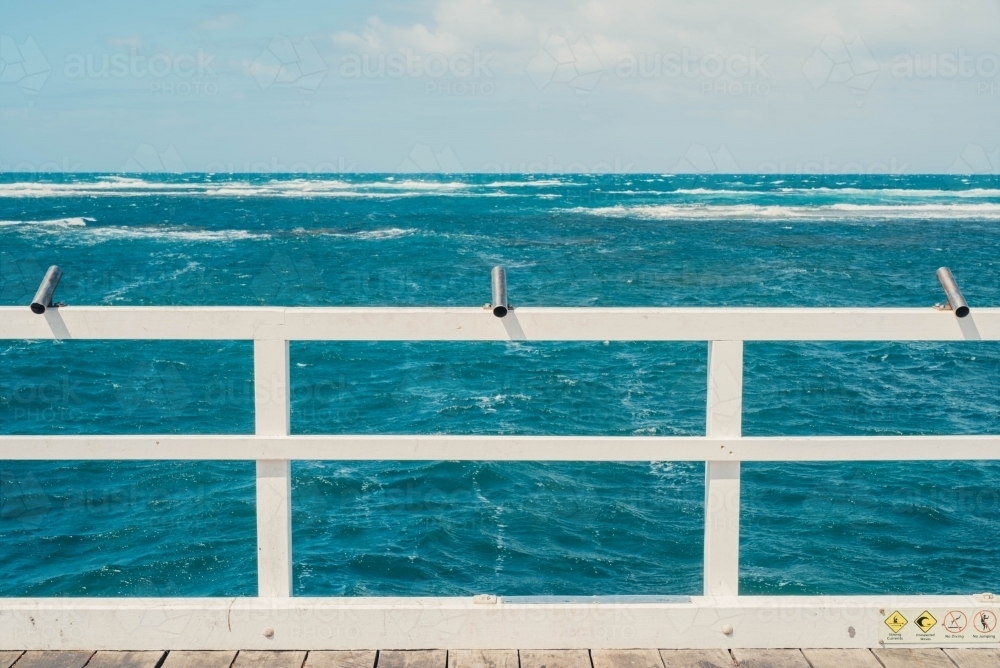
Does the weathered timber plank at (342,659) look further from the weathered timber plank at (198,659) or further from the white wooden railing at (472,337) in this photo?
the white wooden railing at (472,337)

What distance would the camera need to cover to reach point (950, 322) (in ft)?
9.07

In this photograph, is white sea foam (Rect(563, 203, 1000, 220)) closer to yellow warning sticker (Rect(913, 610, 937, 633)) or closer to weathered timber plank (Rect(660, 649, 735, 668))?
yellow warning sticker (Rect(913, 610, 937, 633))

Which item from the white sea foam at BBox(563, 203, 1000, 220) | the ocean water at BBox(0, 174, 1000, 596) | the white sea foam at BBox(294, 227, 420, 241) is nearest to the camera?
the ocean water at BBox(0, 174, 1000, 596)

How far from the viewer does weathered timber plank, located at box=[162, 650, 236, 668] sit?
2744 mm

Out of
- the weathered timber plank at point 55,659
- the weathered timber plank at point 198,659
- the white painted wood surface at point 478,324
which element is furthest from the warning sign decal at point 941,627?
the weathered timber plank at point 55,659

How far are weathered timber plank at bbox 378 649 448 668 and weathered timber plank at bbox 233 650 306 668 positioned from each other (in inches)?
9.3

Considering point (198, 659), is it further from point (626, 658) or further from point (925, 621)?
point (925, 621)

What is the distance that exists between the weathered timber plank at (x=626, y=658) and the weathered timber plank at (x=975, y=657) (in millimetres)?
853

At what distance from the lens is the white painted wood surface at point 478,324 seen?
2.73 meters

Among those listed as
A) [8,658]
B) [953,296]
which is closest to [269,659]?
[8,658]

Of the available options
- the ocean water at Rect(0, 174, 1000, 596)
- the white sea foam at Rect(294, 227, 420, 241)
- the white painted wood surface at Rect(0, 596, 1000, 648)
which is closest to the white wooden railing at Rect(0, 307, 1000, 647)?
the white painted wood surface at Rect(0, 596, 1000, 648)

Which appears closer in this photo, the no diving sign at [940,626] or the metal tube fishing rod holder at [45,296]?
the metal tube fishing rod holder at [45,296]

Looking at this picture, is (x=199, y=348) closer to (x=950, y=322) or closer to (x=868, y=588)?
(x=868, y=588)

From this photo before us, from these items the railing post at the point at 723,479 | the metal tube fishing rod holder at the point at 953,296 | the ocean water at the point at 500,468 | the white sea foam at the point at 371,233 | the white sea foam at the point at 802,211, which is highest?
the white sea foam at the point at 802,211
